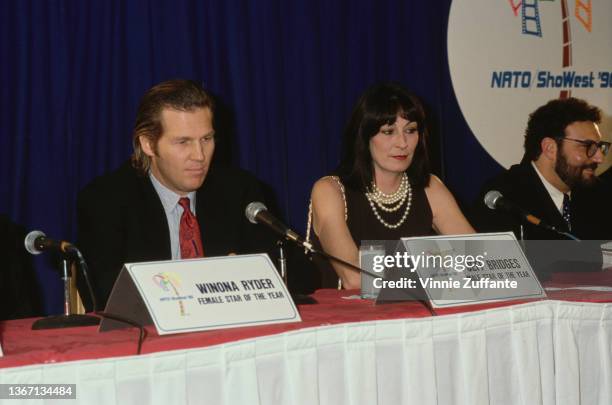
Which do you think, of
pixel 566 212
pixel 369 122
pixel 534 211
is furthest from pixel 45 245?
pixel 566 212

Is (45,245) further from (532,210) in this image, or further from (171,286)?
(532,210)

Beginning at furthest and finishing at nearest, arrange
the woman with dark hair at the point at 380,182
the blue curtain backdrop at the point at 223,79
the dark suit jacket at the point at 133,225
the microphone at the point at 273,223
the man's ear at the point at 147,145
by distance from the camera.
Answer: the blue curtain backdrop at the point at 223,79 → the woman with dark hair at the point at 380,182 → the man's ear at the point at 147,145 → the dark suit jacket at the point at 133,225 → the microphone at the point at 273,223

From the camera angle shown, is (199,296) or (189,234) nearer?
(199,296)

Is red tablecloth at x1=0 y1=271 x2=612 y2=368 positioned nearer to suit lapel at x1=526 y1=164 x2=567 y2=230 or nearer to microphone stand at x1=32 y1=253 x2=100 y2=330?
microphone stand at x1=32 y1=253 x2=100 y2=330

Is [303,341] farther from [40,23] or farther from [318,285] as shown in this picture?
[40,23]

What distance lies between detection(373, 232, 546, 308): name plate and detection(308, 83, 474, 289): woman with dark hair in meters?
0.94

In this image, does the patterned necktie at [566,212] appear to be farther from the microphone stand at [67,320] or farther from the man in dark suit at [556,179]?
the microphone stand at [67,320]

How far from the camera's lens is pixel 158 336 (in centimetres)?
173

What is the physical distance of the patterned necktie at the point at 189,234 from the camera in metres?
2.74

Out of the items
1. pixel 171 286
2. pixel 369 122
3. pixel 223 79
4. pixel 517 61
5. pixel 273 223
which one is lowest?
pixel 171 286

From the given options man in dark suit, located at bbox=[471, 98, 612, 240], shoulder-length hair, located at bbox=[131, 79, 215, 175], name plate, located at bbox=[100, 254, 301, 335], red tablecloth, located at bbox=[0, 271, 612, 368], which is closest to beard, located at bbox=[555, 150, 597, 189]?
man in dark suit, located at bbox=[471, 98, 612, 240]

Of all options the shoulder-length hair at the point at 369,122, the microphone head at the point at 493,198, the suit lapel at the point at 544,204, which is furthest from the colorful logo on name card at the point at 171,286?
the suit lapel at the point at 544,204

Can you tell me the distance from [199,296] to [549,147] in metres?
2.61

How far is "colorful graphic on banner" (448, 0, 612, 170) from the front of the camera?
4.62 m
